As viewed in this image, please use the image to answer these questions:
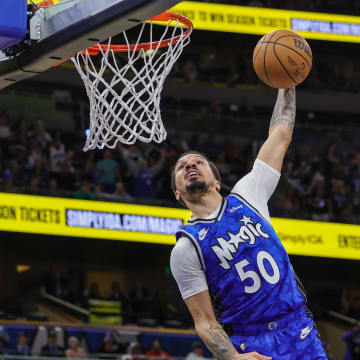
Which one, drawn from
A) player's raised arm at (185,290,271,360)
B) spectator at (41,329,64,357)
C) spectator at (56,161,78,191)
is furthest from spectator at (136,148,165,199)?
player's raised arm at (185,290,271,360)

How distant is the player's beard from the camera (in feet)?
16.5

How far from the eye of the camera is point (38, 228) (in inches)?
609

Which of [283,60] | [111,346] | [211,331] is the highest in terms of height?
[283,60]

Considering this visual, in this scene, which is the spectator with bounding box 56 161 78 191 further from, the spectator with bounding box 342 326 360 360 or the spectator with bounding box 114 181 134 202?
the spectator with bounding box 342 326 360 360

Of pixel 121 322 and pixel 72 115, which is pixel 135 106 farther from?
pixel 72 115

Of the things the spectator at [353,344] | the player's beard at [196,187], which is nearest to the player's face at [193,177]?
the player's beard at [196,187]

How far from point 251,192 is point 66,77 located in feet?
48.9

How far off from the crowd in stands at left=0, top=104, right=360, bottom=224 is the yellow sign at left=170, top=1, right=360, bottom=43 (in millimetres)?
2264

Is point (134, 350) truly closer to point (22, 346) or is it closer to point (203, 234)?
point (22, 346)

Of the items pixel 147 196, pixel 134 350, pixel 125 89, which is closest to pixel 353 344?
pixel 134 350

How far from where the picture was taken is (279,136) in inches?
209

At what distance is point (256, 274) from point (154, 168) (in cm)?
1145

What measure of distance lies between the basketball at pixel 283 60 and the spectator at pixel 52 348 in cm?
716

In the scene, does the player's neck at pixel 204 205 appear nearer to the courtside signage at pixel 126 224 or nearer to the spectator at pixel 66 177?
the courtside signage at pixel 126 224
